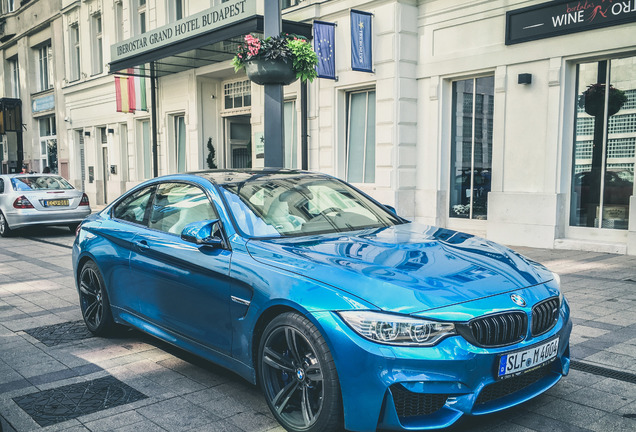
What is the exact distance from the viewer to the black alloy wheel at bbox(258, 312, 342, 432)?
9.98ft

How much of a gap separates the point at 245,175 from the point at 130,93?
17.8m

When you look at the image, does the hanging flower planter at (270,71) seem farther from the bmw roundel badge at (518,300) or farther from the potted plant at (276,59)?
the bmw roundel badge at (518,300)

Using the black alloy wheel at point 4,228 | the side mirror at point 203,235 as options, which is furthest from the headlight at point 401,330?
the black alloy wheel at point 4,228

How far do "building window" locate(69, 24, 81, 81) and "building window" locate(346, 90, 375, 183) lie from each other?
56.1 feet

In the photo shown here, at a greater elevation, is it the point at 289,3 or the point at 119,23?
the point at 119,23

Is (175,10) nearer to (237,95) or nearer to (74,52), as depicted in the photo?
(237,95)

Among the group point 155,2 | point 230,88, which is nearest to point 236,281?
point 230,88

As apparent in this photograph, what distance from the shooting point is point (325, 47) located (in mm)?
13422

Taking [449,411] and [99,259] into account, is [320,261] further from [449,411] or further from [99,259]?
[99,259]

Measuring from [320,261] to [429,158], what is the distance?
9.79 metres

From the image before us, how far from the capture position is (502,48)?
1112cm

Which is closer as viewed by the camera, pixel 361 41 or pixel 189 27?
pixel 361 41

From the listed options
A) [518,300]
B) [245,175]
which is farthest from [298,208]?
[518,300]

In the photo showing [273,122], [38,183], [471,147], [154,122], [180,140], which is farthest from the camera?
[154,122]
